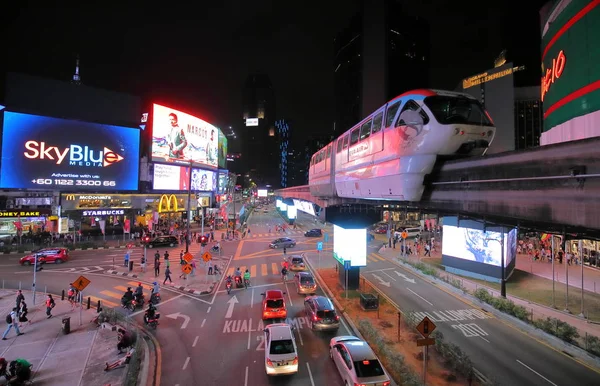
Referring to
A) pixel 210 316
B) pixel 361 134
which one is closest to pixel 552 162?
pixel 361 134

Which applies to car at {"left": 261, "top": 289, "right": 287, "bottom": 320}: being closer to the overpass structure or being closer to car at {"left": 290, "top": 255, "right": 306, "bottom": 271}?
the overpass structure

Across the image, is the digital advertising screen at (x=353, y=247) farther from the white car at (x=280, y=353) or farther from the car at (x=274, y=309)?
the white car at (x=280, y=353)

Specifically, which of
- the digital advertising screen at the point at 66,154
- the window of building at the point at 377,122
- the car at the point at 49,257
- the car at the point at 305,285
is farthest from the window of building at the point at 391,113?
the digital advertising screen at the point at 66,154

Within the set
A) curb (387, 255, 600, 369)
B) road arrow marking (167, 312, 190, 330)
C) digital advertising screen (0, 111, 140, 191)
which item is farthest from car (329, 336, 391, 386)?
digital advertising screen (0, 111, 140, 191)

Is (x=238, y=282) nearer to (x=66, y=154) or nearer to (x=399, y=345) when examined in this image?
(x=399, y=345)

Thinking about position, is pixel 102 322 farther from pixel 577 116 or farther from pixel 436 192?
pixel 577 116

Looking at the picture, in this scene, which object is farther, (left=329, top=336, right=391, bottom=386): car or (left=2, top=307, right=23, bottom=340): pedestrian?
(left=2, top=307, right=23, bottom=340): pedestrian

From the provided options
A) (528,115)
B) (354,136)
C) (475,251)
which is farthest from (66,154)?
(528,115)
